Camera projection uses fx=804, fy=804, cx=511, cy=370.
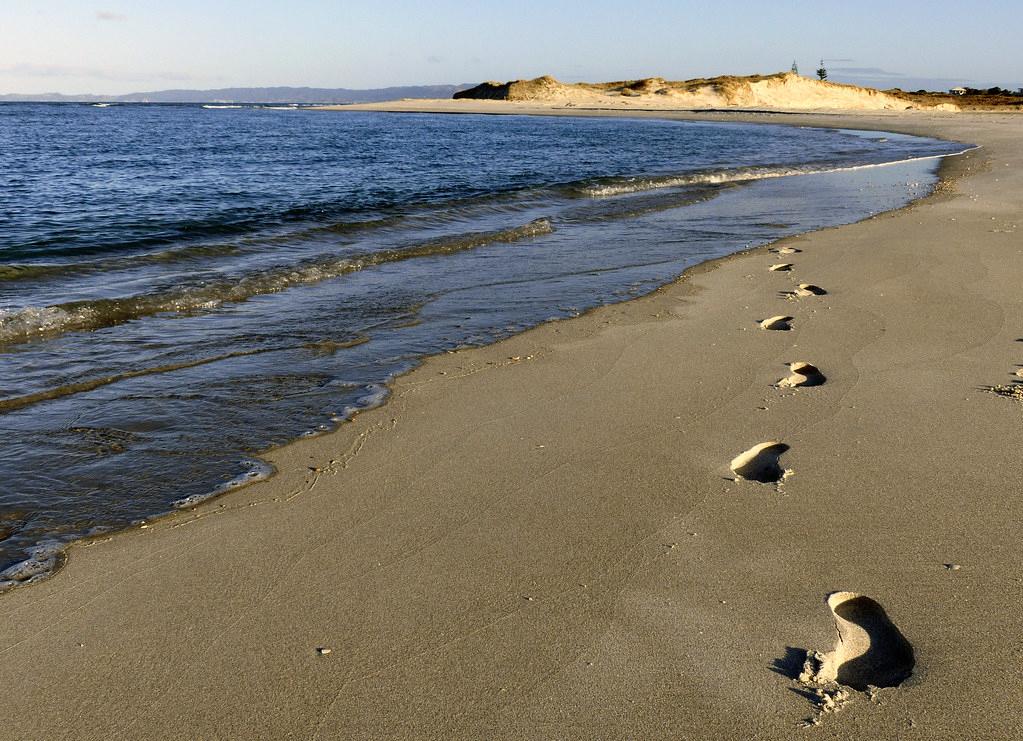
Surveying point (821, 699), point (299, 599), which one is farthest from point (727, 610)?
point (299, 599)

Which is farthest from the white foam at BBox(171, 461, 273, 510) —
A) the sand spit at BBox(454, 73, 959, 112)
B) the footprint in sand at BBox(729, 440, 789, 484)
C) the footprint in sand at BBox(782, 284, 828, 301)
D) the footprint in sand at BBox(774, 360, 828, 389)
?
the sand spit at BBox(454, 73, 959, 112)

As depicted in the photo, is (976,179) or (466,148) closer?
(976,179)

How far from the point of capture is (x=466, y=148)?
27.6 meters

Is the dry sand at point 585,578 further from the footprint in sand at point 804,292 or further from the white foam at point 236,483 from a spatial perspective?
the footprint in sand at point 804,292

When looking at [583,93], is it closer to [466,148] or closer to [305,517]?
[466,148]

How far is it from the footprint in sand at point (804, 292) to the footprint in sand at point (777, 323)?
684mm

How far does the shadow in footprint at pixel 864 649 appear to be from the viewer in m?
2.37

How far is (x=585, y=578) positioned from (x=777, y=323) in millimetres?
3816

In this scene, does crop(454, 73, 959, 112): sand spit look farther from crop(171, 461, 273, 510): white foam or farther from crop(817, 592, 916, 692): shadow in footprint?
crop(817, 592, 916, 692): shadow in footprint

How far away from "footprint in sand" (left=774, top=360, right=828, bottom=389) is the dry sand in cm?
8

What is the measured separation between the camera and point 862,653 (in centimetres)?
249

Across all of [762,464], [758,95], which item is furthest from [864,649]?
[758,95]

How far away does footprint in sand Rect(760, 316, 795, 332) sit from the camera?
5945mm

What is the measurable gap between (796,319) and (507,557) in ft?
12.9
